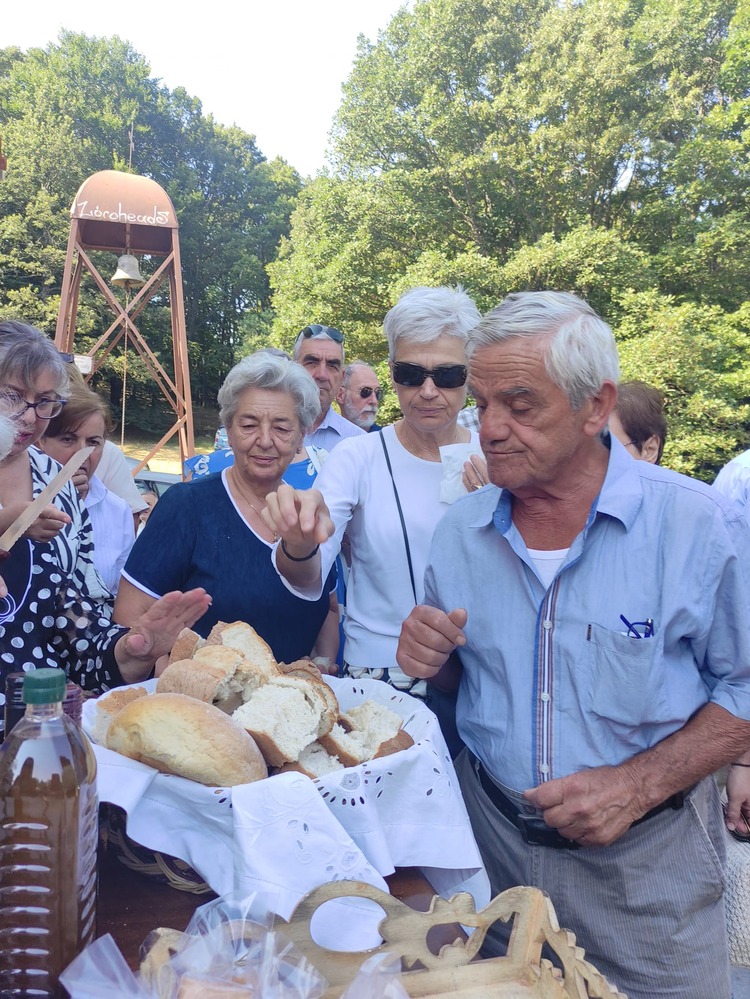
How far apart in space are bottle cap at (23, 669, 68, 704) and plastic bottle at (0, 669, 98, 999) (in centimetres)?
5

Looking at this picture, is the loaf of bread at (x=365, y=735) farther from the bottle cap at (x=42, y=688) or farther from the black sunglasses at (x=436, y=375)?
the black sunglasses at (x=436, y=375)

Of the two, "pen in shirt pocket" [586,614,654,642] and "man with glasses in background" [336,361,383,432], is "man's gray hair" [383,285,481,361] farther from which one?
"man with glasses in background" [336,361,383,432]

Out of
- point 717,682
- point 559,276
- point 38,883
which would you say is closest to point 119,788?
point 38,883

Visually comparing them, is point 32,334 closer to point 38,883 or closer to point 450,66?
point 38,883

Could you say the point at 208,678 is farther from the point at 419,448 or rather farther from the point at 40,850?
the point at 419,448

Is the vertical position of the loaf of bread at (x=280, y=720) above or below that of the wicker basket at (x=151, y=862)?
above

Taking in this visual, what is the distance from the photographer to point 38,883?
37.8 inches

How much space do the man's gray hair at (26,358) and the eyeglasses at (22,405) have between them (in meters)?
0.04

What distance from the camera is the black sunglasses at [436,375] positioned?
7.75 feet

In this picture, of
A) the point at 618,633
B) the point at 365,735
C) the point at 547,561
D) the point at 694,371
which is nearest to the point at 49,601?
the point at 365,735

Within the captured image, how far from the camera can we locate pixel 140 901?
1.23 meters

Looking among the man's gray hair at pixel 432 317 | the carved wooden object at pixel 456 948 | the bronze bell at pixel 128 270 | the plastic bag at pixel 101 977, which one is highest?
the bronze bell at pixel 128 270

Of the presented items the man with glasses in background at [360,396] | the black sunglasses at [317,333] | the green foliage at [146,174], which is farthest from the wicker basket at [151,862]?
the green foliage at [146,174]

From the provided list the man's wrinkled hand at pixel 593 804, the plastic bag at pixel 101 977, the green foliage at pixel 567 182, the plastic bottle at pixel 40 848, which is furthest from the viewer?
the green foliage at pixel 567 182
